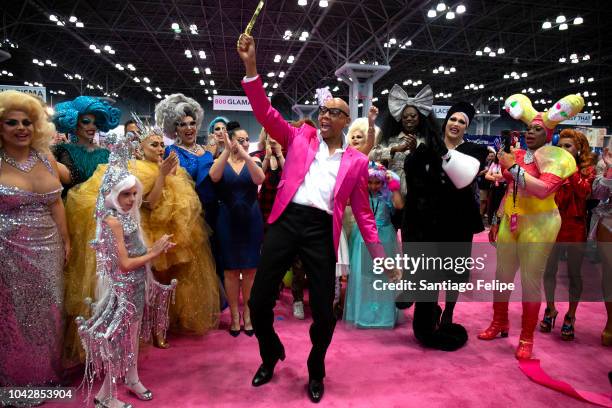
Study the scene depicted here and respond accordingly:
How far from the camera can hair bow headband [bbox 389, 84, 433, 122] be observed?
11.0 feet

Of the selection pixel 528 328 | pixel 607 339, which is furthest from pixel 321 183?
pixel 607 339

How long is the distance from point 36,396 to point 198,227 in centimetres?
159

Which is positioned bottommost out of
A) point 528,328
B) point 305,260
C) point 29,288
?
point 528,328

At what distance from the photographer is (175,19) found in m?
14.7

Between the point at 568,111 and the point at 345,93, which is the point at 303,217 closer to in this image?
the point at 568,111

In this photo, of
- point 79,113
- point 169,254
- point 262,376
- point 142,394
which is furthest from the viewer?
point 169,254

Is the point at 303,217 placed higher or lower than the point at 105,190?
lower

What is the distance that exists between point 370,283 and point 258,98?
84.3 inches

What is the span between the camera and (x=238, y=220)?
11.8ft

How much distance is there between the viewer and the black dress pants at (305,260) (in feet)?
8.73

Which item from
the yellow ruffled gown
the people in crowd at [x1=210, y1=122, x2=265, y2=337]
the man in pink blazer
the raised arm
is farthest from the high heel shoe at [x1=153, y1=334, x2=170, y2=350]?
the raised arm

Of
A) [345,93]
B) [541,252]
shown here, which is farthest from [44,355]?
[345,93]

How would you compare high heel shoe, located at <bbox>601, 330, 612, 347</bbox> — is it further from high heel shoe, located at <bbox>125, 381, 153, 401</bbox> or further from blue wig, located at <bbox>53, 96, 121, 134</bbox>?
blue wig, located at <bbox>53, 96, 121, 134</bbox>

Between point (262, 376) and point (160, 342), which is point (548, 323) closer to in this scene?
point (262, 376)
